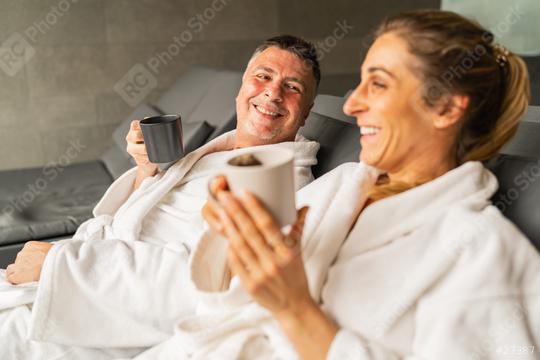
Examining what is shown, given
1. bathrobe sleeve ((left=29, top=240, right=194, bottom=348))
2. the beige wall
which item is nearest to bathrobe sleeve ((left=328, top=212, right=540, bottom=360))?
bathrobe sleeve ((left=29, top=240, right=194, bottom=348))

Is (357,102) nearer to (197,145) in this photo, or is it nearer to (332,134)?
(332,134)

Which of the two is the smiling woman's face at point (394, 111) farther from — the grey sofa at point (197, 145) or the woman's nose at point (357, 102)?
the grey sofa at point (197, 145)

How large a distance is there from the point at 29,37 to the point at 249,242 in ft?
10.0

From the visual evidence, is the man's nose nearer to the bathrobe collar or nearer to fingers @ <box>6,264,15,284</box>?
the bathrobe collar

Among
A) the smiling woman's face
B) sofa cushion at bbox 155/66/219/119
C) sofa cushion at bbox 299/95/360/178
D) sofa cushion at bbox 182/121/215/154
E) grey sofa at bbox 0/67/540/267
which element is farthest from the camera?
sofa cushion at bbox 155/66/219/119

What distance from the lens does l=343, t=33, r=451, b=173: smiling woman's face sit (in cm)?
93

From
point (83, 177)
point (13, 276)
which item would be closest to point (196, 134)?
point (83, 177)

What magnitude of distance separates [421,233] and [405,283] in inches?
3.8

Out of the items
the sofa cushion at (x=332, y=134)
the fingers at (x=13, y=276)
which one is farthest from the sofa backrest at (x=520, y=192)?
the fingers at (x=13, y=276)

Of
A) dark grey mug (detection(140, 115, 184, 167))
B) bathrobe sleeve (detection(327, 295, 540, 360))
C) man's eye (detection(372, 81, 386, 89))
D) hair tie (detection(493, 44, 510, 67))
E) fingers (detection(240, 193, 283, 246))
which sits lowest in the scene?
bathrobe sleeve (detection(327, 295, 540, 360))

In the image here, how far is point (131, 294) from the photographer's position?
120 cm

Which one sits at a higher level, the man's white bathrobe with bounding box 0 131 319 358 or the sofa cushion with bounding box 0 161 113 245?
the man's white bathrobe with bounding box 0 131 319 358

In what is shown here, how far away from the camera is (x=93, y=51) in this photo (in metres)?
3.44

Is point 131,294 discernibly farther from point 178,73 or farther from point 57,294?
point 178,73
